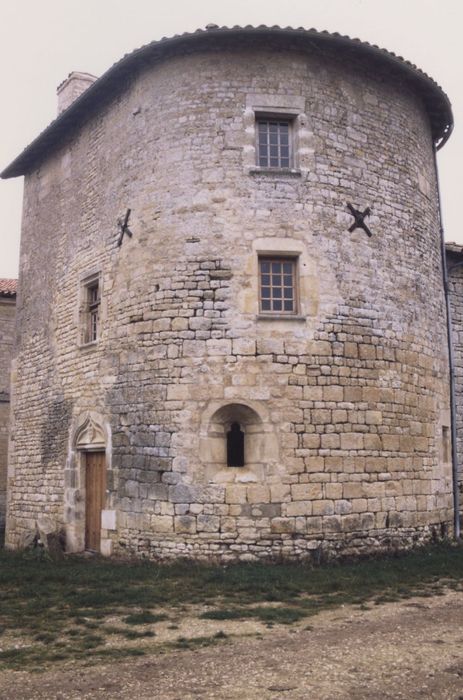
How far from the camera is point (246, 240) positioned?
11.6m

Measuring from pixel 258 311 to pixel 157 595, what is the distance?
476cm

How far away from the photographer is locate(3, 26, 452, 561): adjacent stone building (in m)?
11.0

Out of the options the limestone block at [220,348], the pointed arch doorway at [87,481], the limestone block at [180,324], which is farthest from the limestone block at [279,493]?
the pointed arch doorway at [87,481]

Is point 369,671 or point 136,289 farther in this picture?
point 136,289

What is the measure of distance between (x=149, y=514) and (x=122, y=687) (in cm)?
567

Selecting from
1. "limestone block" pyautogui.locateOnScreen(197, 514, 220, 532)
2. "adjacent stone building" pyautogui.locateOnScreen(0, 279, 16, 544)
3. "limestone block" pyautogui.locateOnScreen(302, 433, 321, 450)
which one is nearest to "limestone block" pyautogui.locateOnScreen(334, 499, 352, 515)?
"limestone block" pyautogui.locateOnScreen(302, 433, 321, 450)

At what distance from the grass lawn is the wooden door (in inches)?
29.1

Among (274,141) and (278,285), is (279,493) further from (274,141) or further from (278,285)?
(274,141)

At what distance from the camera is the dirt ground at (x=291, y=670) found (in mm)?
5328

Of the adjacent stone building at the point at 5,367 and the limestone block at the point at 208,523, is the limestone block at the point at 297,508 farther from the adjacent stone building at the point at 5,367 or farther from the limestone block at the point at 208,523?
the adjacent stone building at the point at 5,367

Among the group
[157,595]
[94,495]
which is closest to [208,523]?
[157,595]

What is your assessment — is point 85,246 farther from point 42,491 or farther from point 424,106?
point 424,106

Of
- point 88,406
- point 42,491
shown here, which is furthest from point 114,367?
point 42,491

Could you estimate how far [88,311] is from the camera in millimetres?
13922
